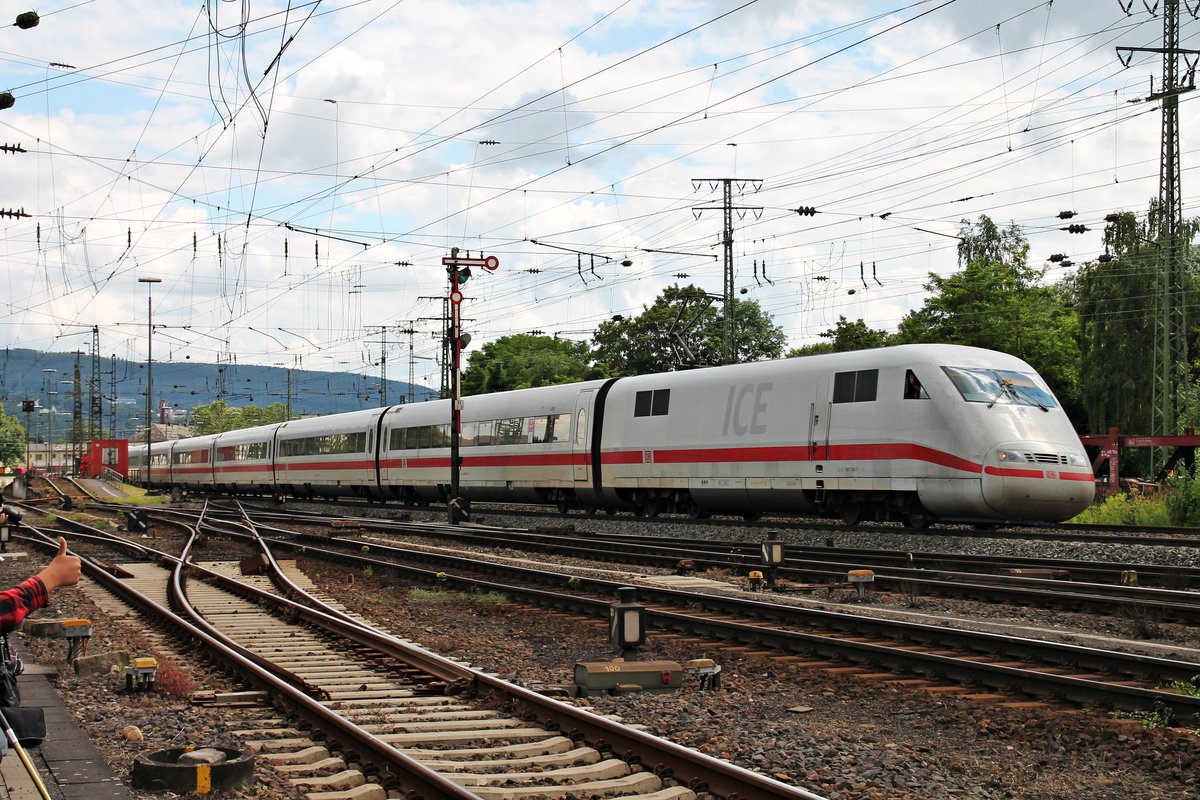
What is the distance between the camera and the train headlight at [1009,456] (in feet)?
61.7

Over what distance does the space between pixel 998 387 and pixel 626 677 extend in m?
13.0

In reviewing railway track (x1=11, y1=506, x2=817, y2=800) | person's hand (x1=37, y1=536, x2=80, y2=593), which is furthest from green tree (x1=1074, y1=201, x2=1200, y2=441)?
person's hand (x1=37, y1=536, x2=80, y2=593)

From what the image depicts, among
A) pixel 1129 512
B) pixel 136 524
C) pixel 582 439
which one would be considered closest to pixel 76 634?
pixel 582 439

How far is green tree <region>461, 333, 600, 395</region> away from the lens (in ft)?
306

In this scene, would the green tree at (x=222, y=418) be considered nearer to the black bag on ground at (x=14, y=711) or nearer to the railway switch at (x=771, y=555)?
the railway switch at (x=771, y=555)

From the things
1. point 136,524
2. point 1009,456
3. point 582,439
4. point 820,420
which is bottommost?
point 136,524

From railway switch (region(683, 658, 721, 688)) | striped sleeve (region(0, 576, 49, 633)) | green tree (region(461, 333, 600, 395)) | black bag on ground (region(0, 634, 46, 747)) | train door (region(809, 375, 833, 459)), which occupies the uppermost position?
green tree (region(461, 333, 600, 395))

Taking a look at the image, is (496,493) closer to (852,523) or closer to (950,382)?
(852,523)

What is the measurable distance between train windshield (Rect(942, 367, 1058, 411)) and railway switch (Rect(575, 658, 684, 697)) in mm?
11886

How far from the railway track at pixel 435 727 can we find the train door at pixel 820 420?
442 inches

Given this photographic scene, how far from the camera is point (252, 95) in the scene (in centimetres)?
1778

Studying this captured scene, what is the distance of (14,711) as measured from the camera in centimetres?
446

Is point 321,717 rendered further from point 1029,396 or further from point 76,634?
point 1029,396

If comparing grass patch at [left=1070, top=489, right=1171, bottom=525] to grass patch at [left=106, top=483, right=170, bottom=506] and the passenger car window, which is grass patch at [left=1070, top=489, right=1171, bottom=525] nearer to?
the passenger car window
